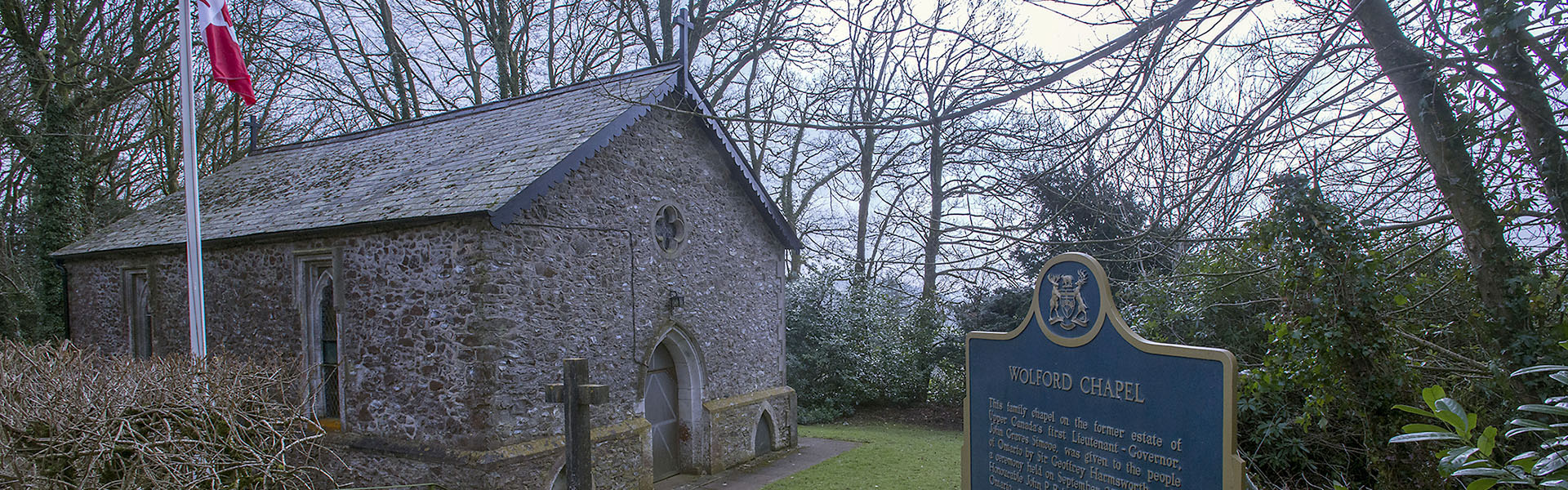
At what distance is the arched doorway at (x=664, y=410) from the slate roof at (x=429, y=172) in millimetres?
3176

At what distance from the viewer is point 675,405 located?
12.3 metres

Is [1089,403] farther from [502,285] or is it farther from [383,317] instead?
[383,317]

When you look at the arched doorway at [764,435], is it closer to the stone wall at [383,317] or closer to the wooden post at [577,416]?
the stone wall at [383,317]

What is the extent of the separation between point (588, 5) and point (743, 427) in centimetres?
1247

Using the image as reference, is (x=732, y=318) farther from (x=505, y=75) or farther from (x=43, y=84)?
(x=43, y=84)

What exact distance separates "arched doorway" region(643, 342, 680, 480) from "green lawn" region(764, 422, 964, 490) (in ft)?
5.83

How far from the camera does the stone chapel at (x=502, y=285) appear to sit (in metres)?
9.05

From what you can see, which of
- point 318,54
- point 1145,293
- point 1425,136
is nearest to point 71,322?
point 318,54

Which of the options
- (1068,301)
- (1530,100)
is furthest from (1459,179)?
(1068,301)

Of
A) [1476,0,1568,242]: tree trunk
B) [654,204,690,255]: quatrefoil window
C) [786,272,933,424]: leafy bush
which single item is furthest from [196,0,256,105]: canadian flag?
[1476,0,1568,242]: tree trunk

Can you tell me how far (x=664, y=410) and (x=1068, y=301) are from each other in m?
8.95

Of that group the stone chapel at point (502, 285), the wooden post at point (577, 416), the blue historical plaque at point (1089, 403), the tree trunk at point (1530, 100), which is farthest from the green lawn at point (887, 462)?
the tree trunk at point (1530, 100)

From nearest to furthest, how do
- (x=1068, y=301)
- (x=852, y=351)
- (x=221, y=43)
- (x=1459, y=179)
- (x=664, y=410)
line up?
(x=1068, y=301), (x=1459, y=179), (x=221, y=43), (x=664, y=410), (x=852, y=351)

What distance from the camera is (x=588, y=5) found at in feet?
66.5
